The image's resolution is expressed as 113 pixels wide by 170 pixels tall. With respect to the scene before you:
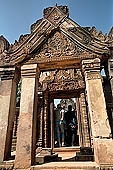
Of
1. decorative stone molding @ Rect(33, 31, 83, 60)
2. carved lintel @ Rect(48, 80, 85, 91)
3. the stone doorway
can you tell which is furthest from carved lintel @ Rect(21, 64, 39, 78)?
the stone doorway

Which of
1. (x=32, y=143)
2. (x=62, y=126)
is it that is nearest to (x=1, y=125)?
(x=32, y=143)

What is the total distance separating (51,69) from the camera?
15.1 feet

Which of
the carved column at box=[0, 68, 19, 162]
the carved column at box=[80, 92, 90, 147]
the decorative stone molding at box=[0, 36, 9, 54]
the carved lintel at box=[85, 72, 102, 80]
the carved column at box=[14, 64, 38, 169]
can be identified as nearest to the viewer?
the carved column at box=[14, 64, 38, 169]

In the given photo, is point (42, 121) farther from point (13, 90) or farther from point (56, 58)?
point (56, 58)

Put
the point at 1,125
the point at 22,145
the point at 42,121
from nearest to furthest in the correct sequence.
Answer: the point at 22,145, the point at 1,125, the point at 42,121

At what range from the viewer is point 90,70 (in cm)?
398

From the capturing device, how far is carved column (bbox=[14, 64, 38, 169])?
3193mm

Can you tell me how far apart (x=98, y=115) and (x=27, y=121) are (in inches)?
74.9

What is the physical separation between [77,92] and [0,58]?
5.00m

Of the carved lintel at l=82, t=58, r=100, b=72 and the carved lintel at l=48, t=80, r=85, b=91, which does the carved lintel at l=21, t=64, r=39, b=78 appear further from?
the carved lintel at l=48, t=80, r=85, b=91

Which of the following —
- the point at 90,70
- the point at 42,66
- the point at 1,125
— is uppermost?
the point at 42,66

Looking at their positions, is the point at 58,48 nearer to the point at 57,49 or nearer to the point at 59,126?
the point at 57,49

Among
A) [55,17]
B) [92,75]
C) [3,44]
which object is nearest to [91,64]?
[92,75]

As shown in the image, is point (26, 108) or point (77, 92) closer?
point (26, 108)
